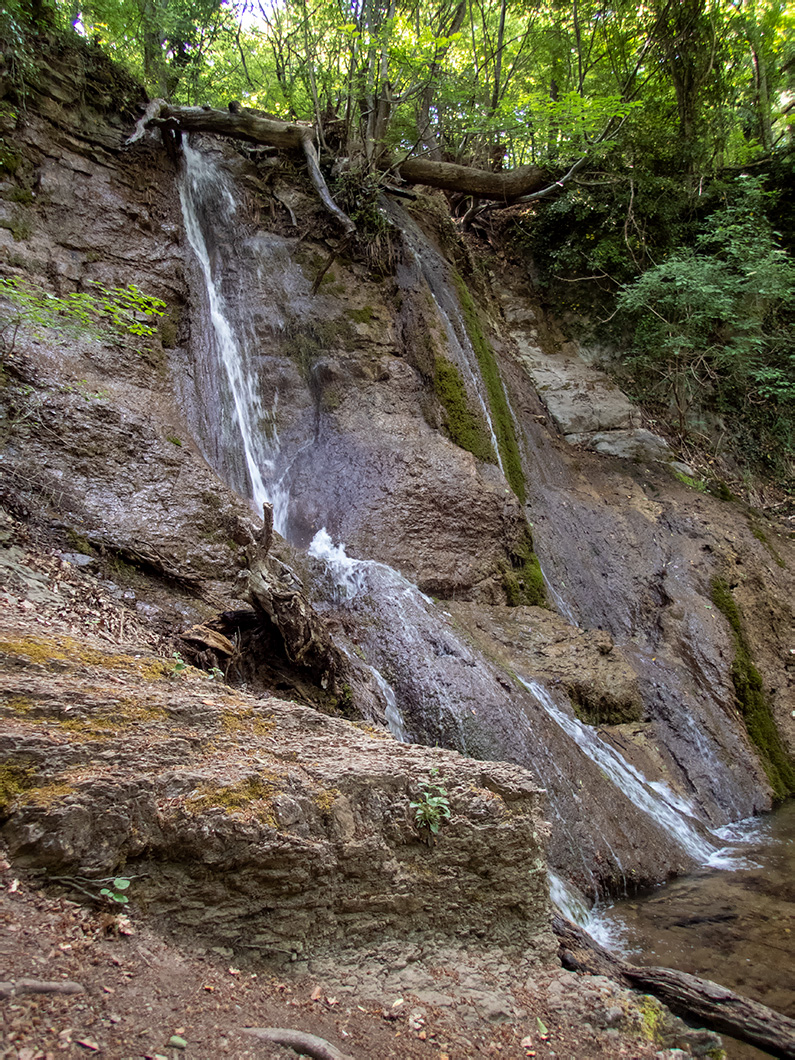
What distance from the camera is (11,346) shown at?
632cm

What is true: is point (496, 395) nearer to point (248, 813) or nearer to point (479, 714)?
point (479, 714)

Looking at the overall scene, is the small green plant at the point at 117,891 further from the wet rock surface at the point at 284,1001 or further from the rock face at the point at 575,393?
the rock face at the point at 575,393

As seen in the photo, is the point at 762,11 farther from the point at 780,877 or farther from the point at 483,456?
the point at 780,877

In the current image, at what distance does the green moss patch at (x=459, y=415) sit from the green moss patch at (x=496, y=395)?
1.98 ft

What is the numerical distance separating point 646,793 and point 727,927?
5.89ft

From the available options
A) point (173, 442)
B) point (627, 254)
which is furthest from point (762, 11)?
point (173, 442)

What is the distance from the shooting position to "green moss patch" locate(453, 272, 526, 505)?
11.1 metres

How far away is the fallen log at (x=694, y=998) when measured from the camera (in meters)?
2.87

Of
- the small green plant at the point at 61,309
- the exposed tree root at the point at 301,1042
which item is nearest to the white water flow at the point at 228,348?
the small green plant at the point at 61,309

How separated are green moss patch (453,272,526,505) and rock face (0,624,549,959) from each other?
326 inches

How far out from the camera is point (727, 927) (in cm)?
458

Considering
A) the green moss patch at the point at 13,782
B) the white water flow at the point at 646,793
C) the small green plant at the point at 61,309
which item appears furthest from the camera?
the white water flow at the point at 646,793

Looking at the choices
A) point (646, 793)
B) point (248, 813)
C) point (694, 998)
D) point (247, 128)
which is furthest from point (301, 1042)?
point (247, 128)

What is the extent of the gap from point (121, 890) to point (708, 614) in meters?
9.28
